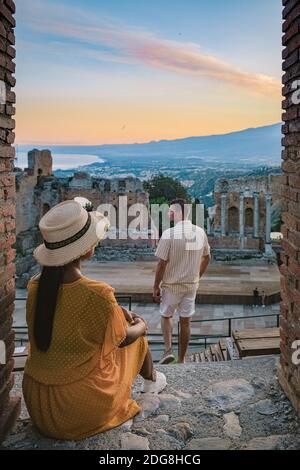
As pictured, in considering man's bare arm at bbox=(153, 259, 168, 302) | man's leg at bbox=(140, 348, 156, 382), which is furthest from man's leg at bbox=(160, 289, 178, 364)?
man's leg at bbox=(140, 348, 156, 382)

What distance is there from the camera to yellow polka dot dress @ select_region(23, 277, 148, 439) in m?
3.63

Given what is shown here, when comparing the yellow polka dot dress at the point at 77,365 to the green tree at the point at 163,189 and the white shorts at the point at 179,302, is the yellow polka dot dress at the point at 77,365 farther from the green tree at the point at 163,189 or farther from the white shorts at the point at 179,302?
the green tree at the point at 163,189

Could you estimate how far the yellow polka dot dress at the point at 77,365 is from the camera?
3.63 meters

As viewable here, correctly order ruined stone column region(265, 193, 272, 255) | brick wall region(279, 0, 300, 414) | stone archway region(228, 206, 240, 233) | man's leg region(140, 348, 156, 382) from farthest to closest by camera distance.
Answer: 1. stone archway region(228, 206, 240, 233)
2. ruined stone column region(265, 193, 272, 255)
3. man's leg region(140, 348, 156, 382)
4. brick wall region(279, 0, 300, 414)

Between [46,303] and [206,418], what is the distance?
172cm

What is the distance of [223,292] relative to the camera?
62.2 feet

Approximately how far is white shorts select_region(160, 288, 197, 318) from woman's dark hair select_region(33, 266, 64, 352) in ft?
8.98

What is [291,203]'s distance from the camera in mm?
4418

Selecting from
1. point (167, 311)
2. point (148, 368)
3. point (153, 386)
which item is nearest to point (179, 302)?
point (167, 311)

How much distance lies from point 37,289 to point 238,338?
3203 millimetres

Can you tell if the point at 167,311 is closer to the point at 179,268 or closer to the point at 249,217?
the point at 179,268

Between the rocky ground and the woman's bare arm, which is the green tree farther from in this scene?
the woman's bare arm

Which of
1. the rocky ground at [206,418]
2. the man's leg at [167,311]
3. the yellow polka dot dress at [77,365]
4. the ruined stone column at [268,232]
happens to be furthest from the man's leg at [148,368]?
the ruined stone column at [268,232]
